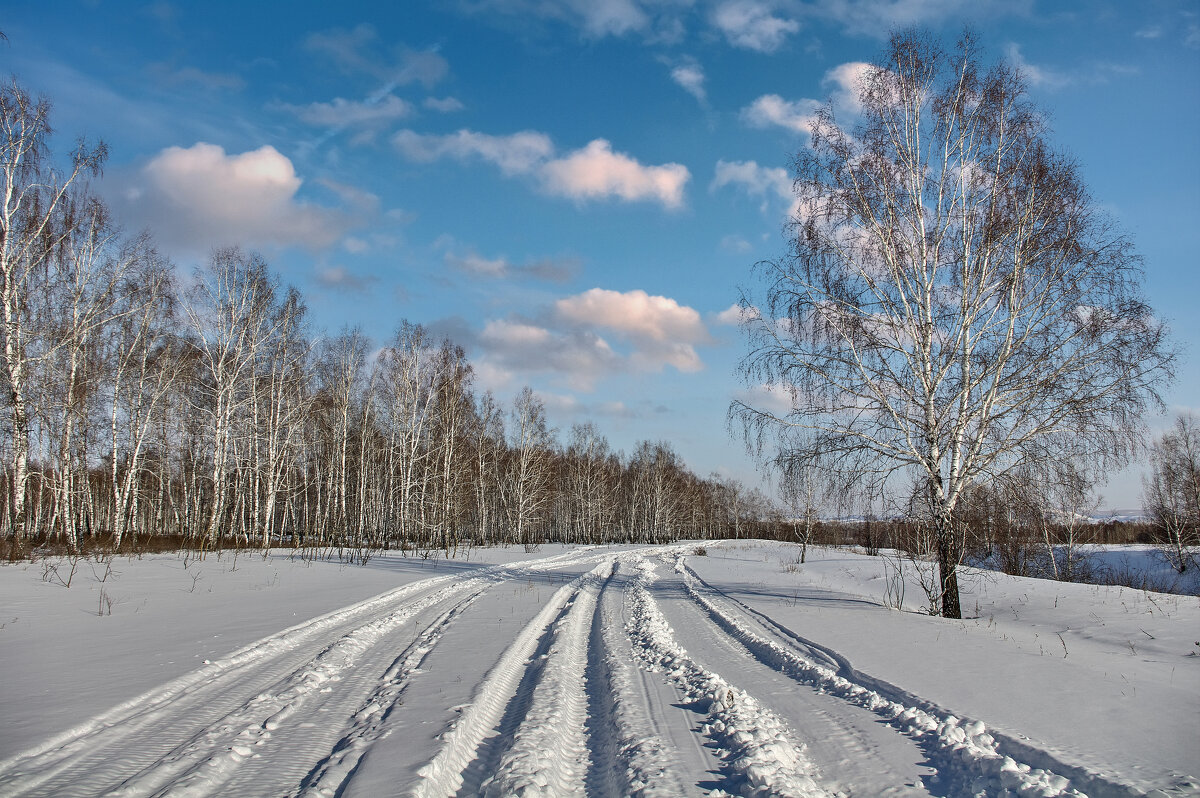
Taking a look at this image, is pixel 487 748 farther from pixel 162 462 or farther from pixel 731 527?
pixel 731 527

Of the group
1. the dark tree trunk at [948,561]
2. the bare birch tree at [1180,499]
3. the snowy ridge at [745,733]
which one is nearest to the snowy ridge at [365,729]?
the snowy ridge at [745,733]

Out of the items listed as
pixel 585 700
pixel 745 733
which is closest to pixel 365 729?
pixel 585 700

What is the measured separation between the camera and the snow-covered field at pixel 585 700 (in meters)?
3.26

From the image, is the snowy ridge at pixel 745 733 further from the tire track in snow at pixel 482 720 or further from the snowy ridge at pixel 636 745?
the tire track in snow at pixel 482 720

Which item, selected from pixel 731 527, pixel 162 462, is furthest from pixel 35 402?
pixel 731 527

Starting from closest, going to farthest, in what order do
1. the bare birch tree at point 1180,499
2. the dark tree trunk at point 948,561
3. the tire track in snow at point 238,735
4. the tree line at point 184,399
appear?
the tire track in snow at point 238,735
the dark tree trunk at point 948,561
the tree line at point 184,399
the bare birch tree at point 1180,499

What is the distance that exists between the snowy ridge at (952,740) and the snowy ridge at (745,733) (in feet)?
2.84

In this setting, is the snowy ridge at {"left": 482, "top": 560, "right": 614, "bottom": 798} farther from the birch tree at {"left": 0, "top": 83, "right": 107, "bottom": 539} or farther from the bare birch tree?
the bare birch tree

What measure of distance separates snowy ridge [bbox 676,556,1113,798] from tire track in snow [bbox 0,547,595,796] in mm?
4311

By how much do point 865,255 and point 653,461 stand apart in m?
56.4

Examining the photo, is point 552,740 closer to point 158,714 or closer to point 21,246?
point 158,714

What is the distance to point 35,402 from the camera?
51.6 ft

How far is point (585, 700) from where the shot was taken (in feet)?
15.0

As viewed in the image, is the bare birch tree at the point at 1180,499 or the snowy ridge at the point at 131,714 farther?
the bare birch tree at the point at 1180,499
